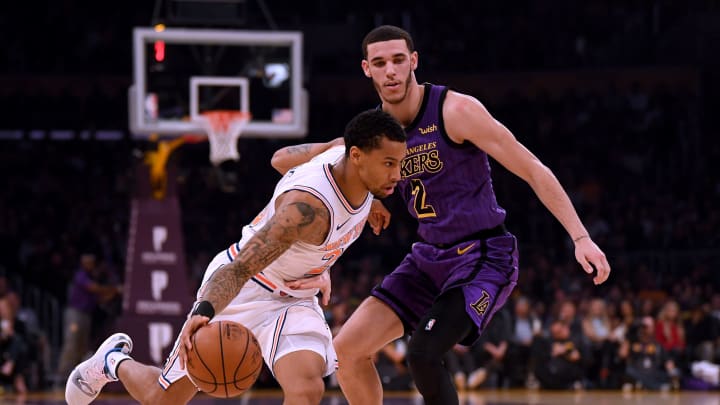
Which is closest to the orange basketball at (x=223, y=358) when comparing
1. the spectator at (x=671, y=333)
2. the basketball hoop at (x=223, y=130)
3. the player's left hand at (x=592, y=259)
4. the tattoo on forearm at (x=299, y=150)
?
the tattoo on forearm at (x=299, y=150)

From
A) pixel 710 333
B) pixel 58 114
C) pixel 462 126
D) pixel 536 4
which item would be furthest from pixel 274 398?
pixel 536 4

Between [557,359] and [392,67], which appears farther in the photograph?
[557,359]

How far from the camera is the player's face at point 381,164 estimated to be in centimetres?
477

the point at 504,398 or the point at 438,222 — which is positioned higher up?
the point at 438,222

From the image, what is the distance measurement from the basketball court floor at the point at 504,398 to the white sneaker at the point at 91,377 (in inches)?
187

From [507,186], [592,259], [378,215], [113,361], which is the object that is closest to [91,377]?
[113,361]

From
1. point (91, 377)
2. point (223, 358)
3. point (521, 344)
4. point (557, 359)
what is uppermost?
point (223, 358)

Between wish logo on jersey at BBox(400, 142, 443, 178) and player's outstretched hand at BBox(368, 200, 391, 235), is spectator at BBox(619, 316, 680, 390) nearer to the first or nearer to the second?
player's outstretched hand at BBox(368, 200, 391, 235)

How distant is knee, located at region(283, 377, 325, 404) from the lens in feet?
15.9

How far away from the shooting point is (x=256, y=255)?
4539 millimetres

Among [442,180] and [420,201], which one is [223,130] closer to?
[420,201]

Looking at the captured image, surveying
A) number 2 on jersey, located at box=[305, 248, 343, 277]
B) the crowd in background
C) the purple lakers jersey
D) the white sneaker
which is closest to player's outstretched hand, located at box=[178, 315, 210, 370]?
number 2 on jersey, located at box=[305, 248, 343, 277]

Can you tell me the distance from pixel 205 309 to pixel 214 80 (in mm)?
7946

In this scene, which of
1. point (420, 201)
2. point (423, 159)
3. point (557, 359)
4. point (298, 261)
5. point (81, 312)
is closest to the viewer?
point (298, 261)
